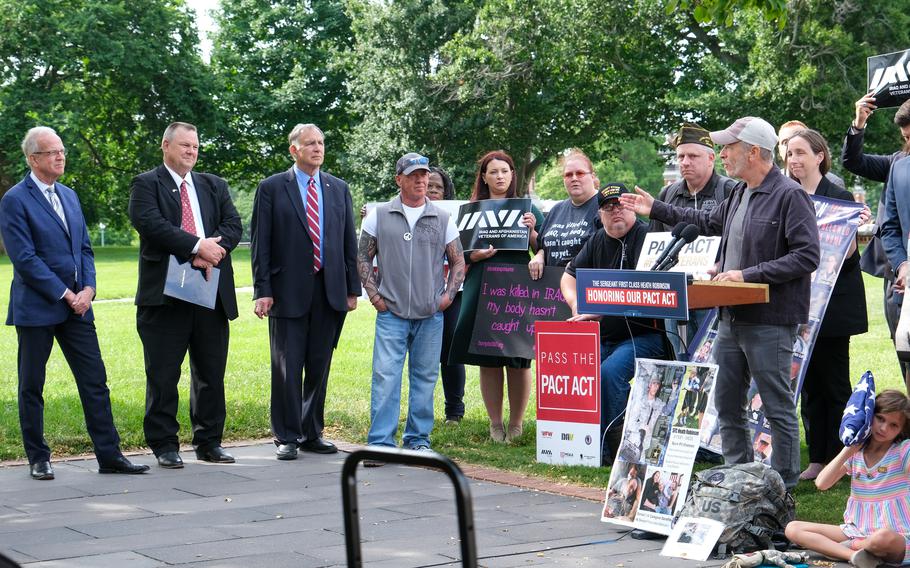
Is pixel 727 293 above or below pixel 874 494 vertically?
above

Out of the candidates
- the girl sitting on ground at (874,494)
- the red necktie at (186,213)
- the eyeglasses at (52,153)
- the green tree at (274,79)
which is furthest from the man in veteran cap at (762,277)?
the green tree at (274,79)

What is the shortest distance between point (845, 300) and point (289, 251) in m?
4.01

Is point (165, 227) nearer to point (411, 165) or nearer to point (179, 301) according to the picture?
point (179, 301)

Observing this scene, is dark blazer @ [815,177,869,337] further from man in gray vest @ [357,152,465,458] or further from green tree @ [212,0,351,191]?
green tree @ [212,0,351,191]

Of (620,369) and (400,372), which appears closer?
(620,369)

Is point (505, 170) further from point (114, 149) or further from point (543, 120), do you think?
point (114, 149)

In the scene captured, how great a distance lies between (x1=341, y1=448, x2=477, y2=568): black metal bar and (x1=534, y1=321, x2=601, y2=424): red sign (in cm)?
485

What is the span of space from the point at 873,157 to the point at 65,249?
5511mm

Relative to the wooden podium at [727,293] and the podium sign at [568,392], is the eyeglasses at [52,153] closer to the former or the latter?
the podium sign at [568,392]

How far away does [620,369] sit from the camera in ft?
26.1

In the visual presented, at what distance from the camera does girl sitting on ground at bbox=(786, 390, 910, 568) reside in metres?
5.34

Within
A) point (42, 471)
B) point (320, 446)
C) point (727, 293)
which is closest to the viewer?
point (727, 293)

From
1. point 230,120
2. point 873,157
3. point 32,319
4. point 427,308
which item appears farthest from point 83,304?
point 230,120

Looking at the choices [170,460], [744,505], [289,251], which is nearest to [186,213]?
[289,251]
